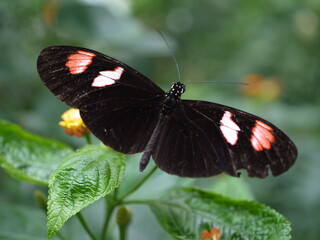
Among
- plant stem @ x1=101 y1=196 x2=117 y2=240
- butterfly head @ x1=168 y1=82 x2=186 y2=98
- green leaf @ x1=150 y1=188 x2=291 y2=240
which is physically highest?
butterfly head @ x1=168 y1=82 x2=186 y2=98

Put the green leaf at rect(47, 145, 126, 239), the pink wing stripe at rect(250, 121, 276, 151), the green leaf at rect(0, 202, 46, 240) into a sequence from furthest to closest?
the green leaf at rect(0, 202, 46, 240), the pink wing stripe at rect(250, 121, 276, 151), the green leaf at rect(47, 145, 126, 239)

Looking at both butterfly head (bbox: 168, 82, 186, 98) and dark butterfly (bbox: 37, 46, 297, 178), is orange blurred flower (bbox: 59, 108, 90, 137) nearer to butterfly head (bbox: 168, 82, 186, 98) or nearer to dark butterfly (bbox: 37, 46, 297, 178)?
dark butterfly (bbox: 37, 46, 297, 178)

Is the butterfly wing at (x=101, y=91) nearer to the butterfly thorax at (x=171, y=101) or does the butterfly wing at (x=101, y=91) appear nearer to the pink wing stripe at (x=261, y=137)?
the butterfly thorax at (x=171, y=101)

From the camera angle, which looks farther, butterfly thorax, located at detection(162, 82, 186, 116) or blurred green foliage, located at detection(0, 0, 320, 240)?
blurred green foliage, located at detection(0, 0, 320, 240)

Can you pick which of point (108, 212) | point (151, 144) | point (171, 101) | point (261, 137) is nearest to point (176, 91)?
point (171, 101)

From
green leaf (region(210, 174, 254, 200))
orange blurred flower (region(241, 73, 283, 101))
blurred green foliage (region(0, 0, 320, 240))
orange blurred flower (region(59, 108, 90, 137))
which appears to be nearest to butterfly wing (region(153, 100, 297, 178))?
orange blurred flower (region(59, 108, 90, 137))

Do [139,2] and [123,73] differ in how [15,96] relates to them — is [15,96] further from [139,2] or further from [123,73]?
[139,2]
